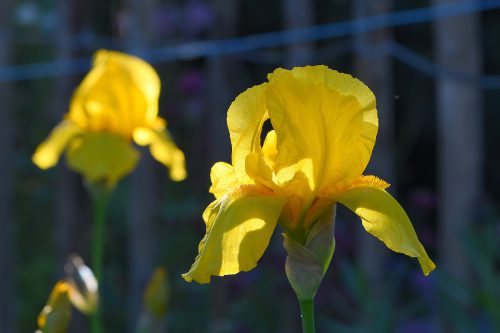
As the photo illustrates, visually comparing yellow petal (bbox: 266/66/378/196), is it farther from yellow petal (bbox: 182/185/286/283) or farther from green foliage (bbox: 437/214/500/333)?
green foliage (bbox: 437/214/500/333)

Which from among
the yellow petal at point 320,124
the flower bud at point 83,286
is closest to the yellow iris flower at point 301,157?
the yellow petal at point 320,124

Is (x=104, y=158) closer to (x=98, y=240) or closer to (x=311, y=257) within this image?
(x=98, y=240)

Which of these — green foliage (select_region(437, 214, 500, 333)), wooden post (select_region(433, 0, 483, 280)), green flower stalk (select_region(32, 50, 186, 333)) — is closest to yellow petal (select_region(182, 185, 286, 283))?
green flower stalk (select_region(32, 50, 186, 333))

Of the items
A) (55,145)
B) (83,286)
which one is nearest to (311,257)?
(83,286)

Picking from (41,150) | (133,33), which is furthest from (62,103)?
(41,150)

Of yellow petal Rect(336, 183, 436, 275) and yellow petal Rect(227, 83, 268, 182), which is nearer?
yellow petal Rect(336, 183, 436, 275)

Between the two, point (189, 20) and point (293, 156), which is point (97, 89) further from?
point (189, 20)
